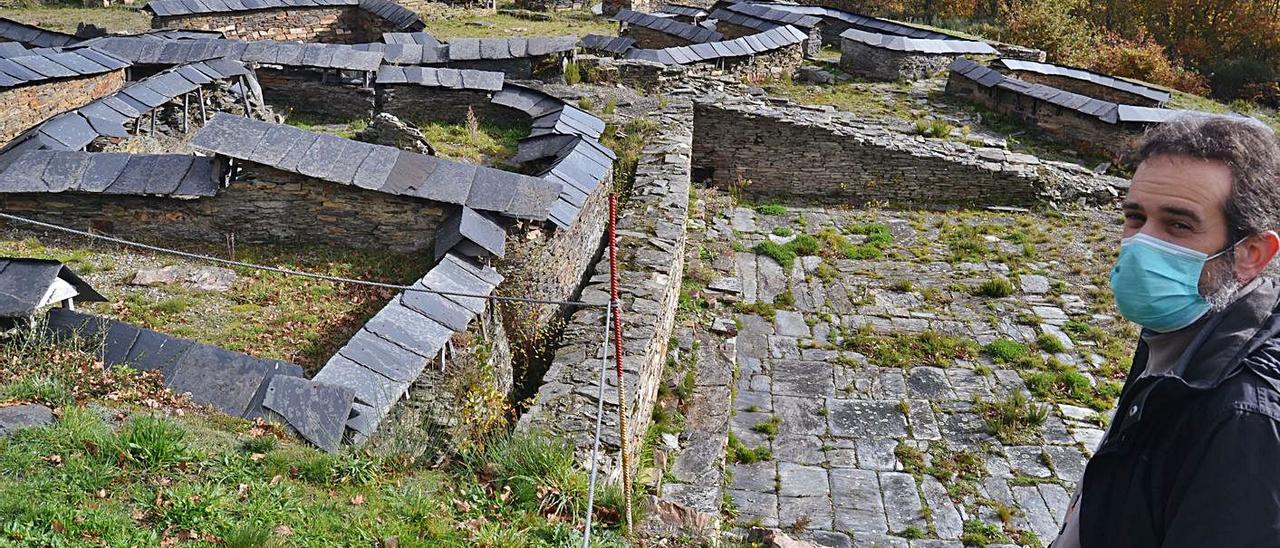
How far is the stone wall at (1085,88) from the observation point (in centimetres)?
1669

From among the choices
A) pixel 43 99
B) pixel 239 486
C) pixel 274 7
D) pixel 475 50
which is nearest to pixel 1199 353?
pixel 239 486

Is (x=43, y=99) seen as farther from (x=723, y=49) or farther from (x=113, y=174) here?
(x=723, y=49)

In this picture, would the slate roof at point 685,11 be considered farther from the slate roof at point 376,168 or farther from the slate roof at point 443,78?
the slate roof at point 376,168

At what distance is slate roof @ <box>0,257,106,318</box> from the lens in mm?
5328

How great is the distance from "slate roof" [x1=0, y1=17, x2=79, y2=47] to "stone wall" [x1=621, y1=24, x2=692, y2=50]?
434 inches

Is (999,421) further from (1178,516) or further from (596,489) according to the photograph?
(1178,516)

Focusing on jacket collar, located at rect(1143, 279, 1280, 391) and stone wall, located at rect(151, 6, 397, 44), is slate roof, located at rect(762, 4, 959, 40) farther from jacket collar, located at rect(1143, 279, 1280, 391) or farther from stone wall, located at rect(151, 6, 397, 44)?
jacket collar, located at rect(1143, 279, 1280, 391)

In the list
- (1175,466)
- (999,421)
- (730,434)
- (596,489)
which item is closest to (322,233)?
(730,434)

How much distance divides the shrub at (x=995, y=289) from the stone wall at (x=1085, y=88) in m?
8.47

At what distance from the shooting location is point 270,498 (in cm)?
412

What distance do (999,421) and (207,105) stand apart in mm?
10165

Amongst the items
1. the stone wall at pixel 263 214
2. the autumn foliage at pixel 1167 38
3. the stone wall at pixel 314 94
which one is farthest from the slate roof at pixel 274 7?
the autumn foliage at pixel 1167 38

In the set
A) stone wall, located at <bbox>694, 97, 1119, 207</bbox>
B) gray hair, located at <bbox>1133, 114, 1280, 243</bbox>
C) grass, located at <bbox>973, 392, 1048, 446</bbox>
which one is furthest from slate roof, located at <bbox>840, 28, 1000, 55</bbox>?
gray hair, located at <bbox>1133, 114, 1280, 243</bbox>

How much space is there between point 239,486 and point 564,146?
251 inches
